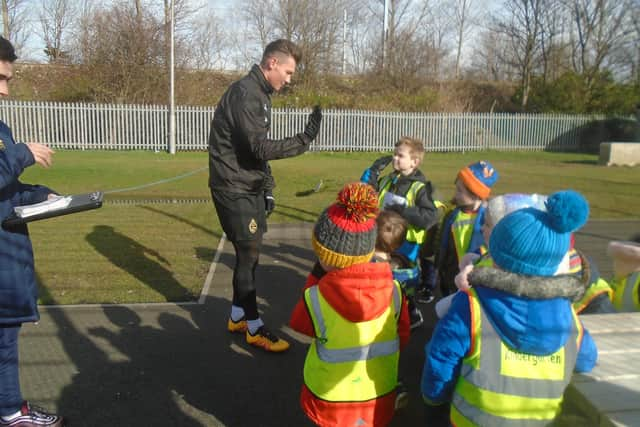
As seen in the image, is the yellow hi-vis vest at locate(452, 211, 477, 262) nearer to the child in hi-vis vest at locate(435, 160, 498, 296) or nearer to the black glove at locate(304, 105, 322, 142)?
→ the child in hi-vis vest at locate(435, 160, 498, 296)

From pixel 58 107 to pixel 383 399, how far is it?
897 inches

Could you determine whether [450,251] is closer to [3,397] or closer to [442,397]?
[442,397]

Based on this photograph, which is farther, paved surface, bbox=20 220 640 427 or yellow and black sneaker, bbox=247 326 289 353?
yellow and black sneaker, bbox=247 326 289 353

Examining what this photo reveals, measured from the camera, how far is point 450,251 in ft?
14.0

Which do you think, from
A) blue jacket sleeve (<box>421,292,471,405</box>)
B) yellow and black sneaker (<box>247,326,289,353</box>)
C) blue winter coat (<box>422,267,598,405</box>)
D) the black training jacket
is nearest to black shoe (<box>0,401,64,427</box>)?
yellow and black sneaker (<box>247,326,289,353</box>)

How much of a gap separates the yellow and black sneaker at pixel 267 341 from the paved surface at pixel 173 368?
58mm

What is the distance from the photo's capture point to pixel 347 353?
2395mm

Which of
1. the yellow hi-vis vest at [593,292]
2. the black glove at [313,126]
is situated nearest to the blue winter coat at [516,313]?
the yellow hi-vis vest at [593,292]

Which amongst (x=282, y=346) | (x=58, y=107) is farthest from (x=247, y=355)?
(x=58, y=107)

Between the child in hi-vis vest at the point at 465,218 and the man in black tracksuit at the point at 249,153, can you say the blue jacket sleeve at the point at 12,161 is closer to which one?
the man in black tracksuit at the point at 249,153

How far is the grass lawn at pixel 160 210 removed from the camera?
5.46 meters

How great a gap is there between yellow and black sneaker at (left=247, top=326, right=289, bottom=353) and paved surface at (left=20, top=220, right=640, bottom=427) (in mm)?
58

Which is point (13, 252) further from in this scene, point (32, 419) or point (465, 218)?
point (465, 218)

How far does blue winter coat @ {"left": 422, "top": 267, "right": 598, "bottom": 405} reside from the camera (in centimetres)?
185
